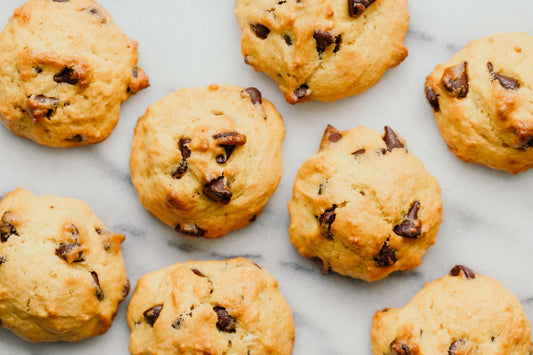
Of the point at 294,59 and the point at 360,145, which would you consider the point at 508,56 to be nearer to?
the point at 360,145

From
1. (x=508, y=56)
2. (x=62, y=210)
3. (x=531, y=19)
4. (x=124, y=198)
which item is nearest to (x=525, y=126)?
(x=508, y=56)

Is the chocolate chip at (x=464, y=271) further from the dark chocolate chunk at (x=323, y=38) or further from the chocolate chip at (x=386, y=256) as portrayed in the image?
the dark chocolate chunk at (x=323, y=38)

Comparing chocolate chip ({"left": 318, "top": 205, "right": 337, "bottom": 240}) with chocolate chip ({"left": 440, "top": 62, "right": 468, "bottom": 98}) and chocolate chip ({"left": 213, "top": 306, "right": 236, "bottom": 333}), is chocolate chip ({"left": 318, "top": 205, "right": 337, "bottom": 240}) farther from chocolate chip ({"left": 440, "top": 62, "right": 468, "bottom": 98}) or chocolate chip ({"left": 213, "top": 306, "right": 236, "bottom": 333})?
chocolate chip ({"left": 440, "top": 62, "right": 468, "bottom": 98})

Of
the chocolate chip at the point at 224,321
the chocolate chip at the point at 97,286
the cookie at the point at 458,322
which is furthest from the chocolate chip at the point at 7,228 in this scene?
the cookie at the point at 458,322

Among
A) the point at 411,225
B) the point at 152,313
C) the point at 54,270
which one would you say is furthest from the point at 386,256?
the point at 54,270

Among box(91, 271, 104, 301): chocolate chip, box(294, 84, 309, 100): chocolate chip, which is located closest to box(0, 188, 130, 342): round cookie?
box(91, 271, 104, 301): chocolate chip

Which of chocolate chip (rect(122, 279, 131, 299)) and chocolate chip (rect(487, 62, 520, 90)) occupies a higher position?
chocolate chip (rect(487, 62, 520, 90))
